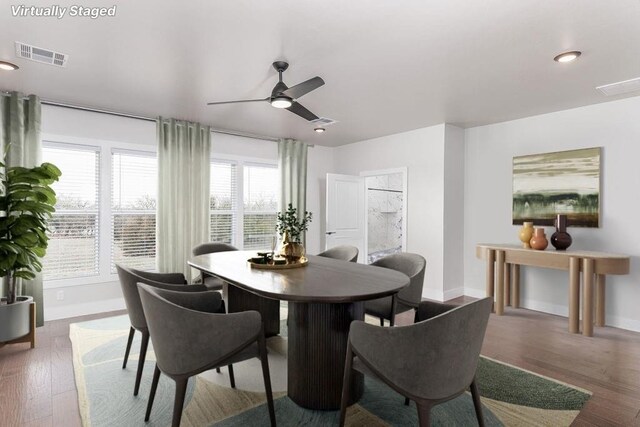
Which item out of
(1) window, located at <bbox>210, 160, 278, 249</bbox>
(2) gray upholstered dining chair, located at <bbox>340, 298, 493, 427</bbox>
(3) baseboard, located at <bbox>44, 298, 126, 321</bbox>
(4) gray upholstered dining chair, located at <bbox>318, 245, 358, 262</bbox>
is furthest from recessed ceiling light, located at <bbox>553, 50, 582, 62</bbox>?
(3) baseboard, located at <bbox>44, 298, 126, 321</bbox>

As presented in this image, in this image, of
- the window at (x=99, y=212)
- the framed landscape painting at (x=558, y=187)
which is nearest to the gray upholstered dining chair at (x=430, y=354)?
the framed landscape painting at (x=558, y=187)

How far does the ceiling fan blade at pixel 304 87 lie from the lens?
2.53 metres

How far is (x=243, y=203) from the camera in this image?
5.43 meters

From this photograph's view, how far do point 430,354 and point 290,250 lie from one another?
1.52 meters

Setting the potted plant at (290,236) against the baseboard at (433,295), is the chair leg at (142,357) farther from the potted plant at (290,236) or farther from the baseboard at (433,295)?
the baseboard at (433,295)

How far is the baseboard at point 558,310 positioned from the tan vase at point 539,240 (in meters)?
0.83

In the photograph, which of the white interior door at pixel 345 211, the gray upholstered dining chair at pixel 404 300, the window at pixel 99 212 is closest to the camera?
Answer: the gray upholstered dining chair at pixel 404 300

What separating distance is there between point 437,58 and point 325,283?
6.39 feet

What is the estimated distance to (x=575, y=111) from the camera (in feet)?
13.2

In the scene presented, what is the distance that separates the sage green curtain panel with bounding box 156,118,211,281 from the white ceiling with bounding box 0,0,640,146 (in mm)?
556

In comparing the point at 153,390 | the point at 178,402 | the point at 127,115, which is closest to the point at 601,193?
the point at 178,402

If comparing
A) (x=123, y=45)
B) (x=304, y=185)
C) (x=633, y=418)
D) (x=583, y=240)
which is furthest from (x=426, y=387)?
(x=304, y=185)

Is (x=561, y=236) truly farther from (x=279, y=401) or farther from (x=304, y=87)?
(x=279, y=401)

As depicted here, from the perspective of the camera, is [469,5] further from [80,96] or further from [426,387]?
[80,96]
